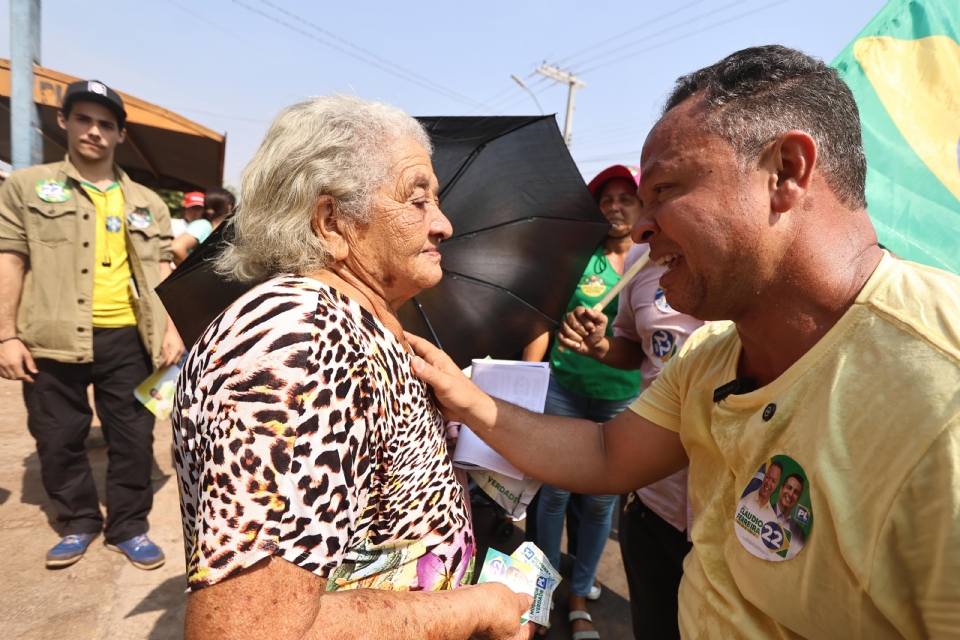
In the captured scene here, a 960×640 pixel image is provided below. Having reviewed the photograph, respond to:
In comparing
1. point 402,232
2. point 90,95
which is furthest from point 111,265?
point 402,232

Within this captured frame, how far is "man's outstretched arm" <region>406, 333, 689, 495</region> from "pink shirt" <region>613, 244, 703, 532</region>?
1.27 feet

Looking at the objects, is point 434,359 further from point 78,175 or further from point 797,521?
point 78,175

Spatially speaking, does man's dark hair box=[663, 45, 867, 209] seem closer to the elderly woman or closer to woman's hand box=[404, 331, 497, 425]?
the elderly woman

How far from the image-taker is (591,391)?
125 inches

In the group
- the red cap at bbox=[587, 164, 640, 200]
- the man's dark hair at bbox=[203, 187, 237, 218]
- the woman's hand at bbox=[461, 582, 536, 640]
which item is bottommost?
the man's dark hair at bbox=[203, 187, 237, 218]

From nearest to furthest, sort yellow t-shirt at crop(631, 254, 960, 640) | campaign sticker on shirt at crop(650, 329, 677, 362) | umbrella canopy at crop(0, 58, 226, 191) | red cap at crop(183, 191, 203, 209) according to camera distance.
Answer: yellow t-shirt at crop(631, 254, 960, 640), campaign sticker on shirt at crop(650, 329, 677, 362), umbrella canopy at crop(0, 58, 226, 191), red cap at crop(183, 191, 203, 209)

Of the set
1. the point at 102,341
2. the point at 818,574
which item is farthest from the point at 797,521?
the point at 102,341

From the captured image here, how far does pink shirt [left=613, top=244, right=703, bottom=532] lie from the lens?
2007mm

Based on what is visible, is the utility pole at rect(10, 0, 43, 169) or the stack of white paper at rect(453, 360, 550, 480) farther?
the utility pole at rect(10, 0, 43, 169)

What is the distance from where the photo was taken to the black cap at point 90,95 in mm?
2986

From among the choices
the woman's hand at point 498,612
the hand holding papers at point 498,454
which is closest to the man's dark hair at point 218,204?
the hand holding papers at point 498,454

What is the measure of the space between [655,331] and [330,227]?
1.64 meters

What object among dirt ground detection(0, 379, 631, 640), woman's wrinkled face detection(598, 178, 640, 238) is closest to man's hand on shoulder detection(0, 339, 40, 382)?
dirt ground detection(0, 379, 631, 640)

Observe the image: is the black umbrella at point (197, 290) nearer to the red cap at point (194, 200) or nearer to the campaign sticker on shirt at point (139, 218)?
the campaign sticker on shirt at point (139, 218)
